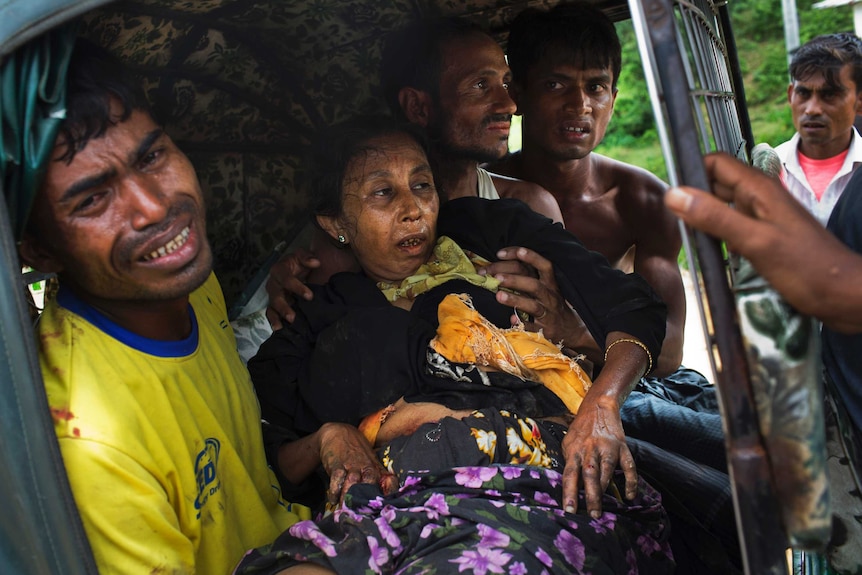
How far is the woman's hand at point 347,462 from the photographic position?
2043 millimetres

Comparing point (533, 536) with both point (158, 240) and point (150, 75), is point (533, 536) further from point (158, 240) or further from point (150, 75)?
point (150, 75)

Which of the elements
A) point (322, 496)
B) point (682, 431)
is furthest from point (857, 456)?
point (322, 496)

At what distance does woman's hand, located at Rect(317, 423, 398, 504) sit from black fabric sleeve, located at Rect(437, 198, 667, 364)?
29.4 inches

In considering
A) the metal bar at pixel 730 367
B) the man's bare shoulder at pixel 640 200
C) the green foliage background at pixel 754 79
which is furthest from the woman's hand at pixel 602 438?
the green foliage background at pixel 754 79

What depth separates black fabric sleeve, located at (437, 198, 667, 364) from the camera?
233cm

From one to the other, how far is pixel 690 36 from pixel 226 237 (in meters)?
2.19

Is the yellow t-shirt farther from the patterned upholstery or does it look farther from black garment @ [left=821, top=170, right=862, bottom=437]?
black garment @ [left=821, top=170, right=862, bottom=437]

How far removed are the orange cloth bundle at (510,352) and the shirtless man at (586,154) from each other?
3.47 feet

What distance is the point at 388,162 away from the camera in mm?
2551

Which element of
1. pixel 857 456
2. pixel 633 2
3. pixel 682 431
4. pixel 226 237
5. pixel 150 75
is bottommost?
pixel 682 431

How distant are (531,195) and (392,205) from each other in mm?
816

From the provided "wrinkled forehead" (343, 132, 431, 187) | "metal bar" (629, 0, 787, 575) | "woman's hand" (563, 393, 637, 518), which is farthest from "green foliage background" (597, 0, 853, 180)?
"metal bar" (629, 0, 787, 575)

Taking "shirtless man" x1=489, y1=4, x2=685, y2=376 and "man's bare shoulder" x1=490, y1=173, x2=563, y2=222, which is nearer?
"man's bare shoulder" x1=490, y1=173, x2=563, y2=222

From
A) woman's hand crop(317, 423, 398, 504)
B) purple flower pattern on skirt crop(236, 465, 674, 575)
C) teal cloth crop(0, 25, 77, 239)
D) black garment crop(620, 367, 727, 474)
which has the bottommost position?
black garment crop(620, 367, 727, 474)
